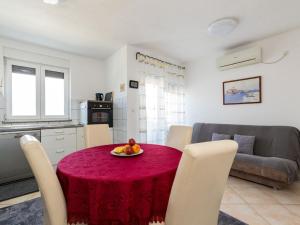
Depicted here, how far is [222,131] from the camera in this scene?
3.23 metres

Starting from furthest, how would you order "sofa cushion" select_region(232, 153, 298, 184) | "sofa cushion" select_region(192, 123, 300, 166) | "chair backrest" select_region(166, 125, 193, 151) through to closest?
"sofa cushion" select_region(192, 123, 300, 166)
"sofa cushion" select_region(232, 153, 298, 184)
"chair backrest" select_region(166, 125, 193, 151)

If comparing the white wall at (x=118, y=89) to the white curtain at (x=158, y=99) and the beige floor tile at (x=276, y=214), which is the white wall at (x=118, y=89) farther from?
the beige floor tile at (x=276, y=214)

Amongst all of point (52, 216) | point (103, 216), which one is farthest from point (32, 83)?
point (103, 216)

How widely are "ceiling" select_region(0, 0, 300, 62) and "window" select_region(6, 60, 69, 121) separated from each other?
53 cm

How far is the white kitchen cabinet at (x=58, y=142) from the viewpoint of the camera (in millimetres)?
2811

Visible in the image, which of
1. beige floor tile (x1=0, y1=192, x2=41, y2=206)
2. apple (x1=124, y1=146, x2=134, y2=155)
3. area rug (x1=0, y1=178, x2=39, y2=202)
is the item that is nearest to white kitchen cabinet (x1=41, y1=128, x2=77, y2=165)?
area rug (x1=0, y1=178, x2=39, y2=202)

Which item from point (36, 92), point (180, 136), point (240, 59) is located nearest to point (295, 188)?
point (180, 136)

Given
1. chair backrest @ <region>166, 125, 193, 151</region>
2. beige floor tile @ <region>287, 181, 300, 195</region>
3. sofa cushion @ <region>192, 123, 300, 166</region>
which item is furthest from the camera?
sofa cushion @ <region>192, 123, 300, 166</region>

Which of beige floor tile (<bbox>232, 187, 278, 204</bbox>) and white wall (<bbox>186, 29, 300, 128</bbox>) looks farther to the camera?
white wall (<bbox>186, 29, 300, 128</bbox>)

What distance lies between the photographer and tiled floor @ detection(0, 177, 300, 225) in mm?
1685

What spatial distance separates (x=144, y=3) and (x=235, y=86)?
93.8 inches

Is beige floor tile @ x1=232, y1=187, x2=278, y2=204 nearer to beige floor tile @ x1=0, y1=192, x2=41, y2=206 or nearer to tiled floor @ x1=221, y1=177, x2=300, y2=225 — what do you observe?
tiled floor @ x1=221, y1=177, x2=300, y2=225

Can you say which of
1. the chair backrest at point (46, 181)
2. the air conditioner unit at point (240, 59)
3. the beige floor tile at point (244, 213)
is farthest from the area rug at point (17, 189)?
the air conditioner unit at point (240, 59)

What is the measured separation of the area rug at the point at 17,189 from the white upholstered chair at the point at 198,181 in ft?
7.75
